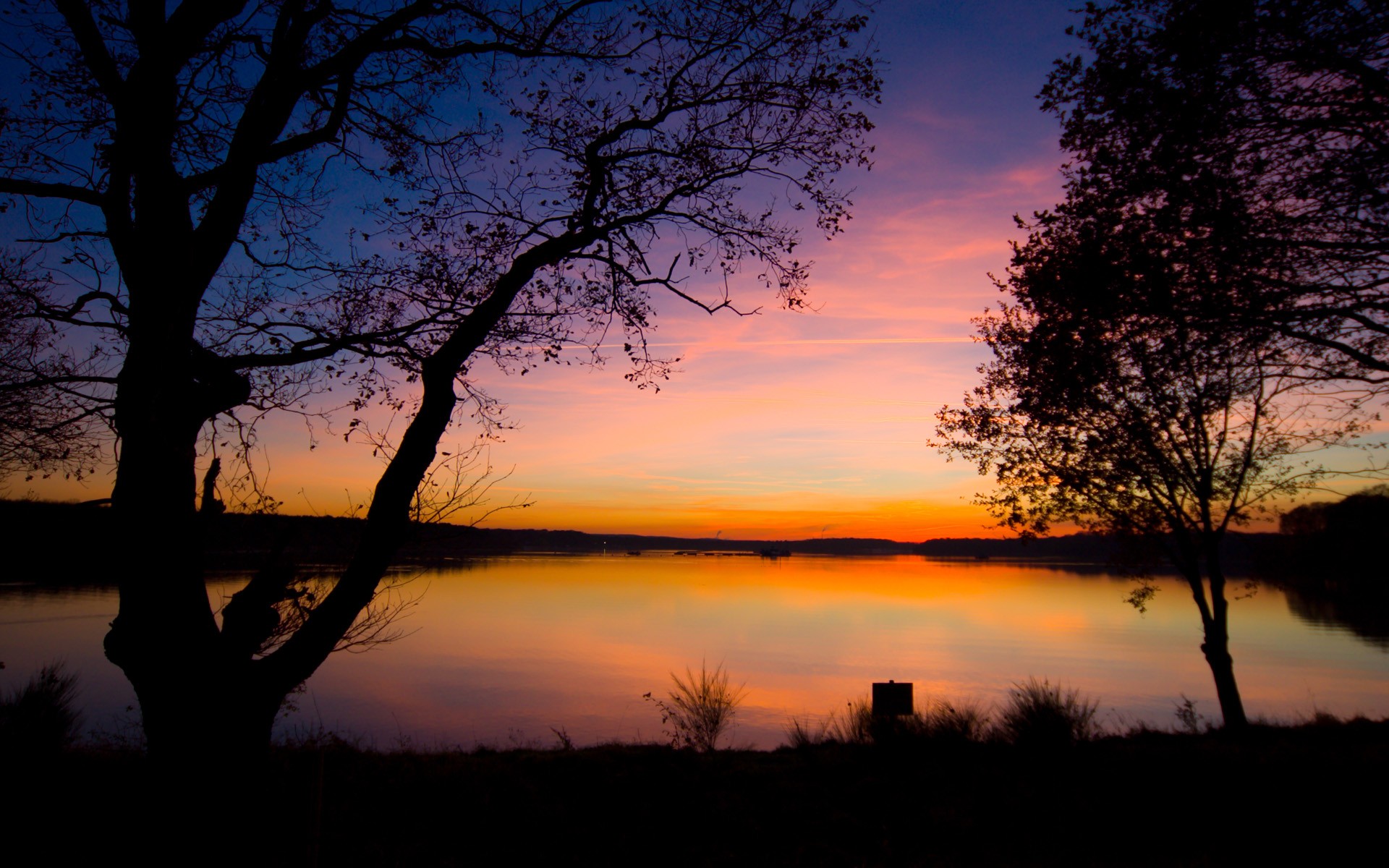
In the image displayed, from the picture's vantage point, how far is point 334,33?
575 centimetres

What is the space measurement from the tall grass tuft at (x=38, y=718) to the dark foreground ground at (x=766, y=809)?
0.43 m

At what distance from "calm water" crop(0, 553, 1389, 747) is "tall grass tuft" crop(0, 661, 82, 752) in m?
3.02

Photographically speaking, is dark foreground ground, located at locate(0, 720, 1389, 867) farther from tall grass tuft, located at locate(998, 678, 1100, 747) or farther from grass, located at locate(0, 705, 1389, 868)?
tall grass tuft, located at locate(998, 678, 1100, 747)

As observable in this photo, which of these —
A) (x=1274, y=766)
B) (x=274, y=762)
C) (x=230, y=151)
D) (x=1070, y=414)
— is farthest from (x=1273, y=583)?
(x=230, y=151)

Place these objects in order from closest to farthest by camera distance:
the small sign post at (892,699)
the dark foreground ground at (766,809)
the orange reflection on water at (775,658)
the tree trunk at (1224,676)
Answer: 1. the dark foreground ground at (766,809)
2. the small sign post at (892,699)
3. the tree trunk at (1224,676)
4. the orange reflection on water at (775,658)

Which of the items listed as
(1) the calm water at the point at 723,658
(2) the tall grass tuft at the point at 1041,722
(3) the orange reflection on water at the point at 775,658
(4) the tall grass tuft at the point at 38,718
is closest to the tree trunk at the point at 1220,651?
(2) the tall grass tuft at the point at 1041,722

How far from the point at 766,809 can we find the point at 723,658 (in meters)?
17.1

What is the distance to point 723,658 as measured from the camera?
23766mm

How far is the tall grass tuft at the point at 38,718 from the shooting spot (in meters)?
7.52

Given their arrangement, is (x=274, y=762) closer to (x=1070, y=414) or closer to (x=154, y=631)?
(x=154, y=631)

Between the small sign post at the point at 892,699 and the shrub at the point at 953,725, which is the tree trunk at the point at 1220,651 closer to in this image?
the shrub at the point at 953,725

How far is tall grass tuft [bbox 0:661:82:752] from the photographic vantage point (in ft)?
24.7

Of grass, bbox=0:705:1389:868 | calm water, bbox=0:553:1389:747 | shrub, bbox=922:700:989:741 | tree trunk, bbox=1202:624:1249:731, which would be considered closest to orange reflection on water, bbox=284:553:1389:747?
calm water, bbox=0:553:1389:747

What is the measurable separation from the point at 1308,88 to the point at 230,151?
8.67 metres
